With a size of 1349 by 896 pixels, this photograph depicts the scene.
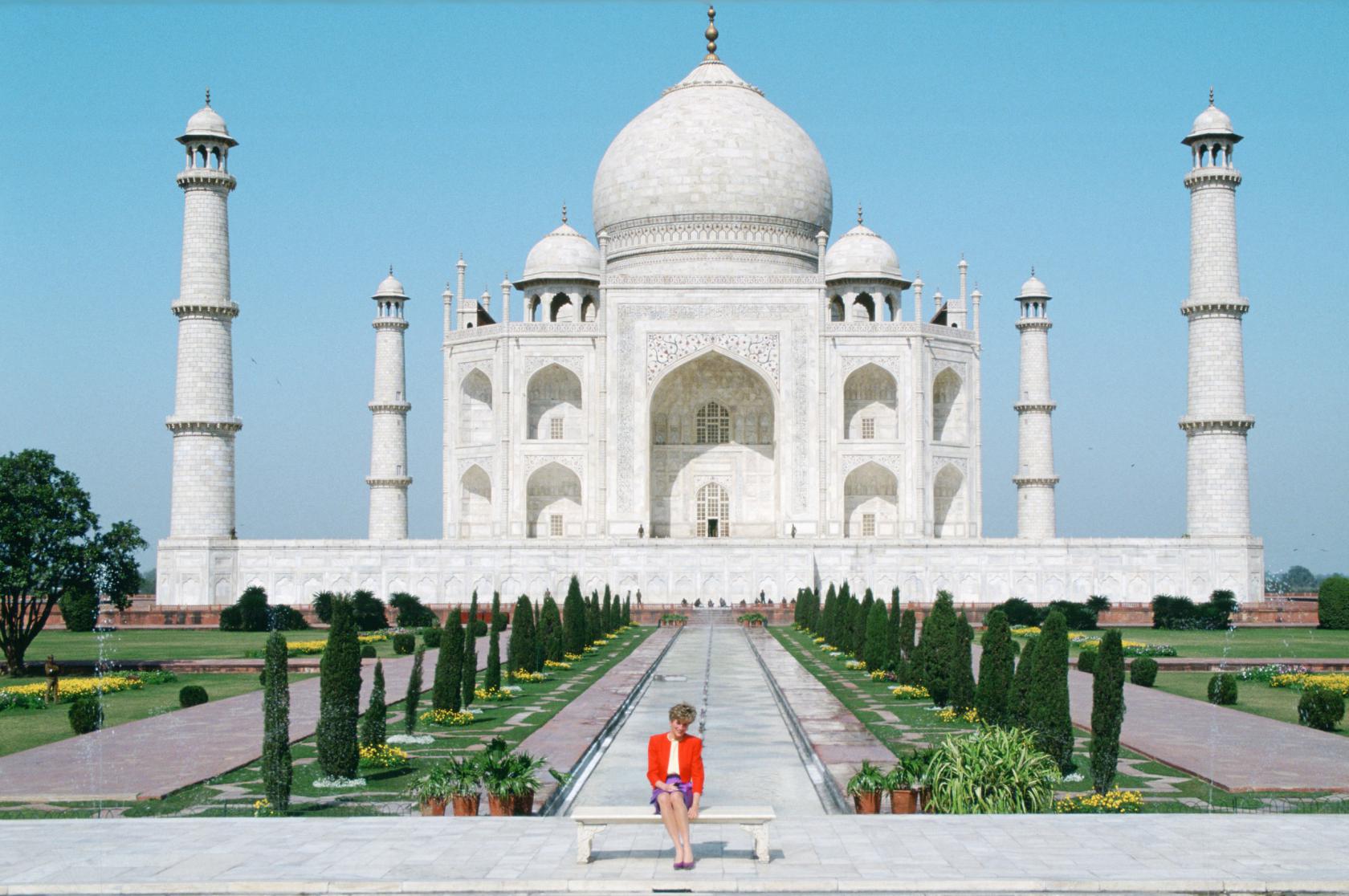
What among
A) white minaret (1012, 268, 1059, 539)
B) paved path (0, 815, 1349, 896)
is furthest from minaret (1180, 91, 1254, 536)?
paved path (0, 815, 1349, 896)

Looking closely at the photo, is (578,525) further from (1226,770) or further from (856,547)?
(1226,770)

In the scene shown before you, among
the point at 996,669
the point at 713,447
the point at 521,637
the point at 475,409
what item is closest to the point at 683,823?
the point at 996,669

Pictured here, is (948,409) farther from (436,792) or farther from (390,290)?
(436,792)

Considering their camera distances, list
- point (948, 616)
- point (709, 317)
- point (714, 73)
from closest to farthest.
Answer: point (948, 616), point (709, 317), point (714, 73)

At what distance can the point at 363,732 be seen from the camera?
9.79 metres

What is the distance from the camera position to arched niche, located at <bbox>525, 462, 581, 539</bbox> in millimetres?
33938

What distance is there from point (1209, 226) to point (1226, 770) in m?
22.4

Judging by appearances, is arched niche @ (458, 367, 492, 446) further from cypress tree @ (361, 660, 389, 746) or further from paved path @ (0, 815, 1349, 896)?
paved path @ (0, 815, 1349, 896)

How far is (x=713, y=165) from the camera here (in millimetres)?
36094

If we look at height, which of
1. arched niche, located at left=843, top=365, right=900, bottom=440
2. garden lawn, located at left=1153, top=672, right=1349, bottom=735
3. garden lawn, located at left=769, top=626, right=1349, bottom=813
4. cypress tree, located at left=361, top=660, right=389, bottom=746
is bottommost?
garden lawn, located at left=1153, top=672, right=1349, bottom=735

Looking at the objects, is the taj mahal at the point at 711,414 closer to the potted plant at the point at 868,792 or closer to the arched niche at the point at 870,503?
the arched niche at the point at 870,503

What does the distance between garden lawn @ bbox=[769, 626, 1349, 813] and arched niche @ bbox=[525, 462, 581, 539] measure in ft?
56.8

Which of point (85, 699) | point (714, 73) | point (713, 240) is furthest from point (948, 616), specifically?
point (714, 73)

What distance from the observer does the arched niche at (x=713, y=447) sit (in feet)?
113
